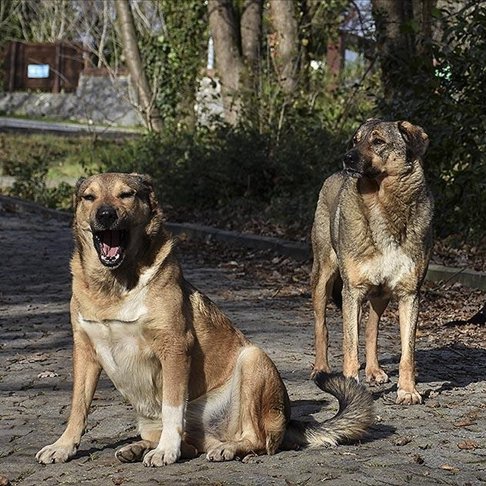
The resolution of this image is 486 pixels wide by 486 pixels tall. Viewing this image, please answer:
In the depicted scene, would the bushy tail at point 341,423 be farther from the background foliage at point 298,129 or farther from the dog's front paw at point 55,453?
the background foliage at point 298,129

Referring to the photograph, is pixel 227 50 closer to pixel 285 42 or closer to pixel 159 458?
pixel 285 42

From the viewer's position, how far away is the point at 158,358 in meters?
5.74

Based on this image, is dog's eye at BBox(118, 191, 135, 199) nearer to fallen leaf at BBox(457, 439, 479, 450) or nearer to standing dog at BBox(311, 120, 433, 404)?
standing dog at BBox(311, 120, 433, 404)

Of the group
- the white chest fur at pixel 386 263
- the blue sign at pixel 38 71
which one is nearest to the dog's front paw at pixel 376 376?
the white chest fur at pixel 386 263

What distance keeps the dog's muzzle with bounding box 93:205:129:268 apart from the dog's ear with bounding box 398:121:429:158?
2.45 meters

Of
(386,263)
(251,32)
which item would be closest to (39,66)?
(251,32)

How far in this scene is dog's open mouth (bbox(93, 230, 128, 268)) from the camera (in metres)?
5.81

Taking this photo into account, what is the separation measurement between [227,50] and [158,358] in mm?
15470

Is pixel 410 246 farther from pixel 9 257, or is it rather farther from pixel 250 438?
pixel 9 257

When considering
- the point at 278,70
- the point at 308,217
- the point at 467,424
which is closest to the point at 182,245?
the point at 308,217

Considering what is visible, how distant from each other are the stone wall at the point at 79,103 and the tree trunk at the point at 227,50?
24.3m

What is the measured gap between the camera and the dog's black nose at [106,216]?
5.67 m

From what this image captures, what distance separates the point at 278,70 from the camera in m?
19.4

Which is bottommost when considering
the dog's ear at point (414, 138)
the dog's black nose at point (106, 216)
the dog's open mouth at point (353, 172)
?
the dog's black nose at point (106, 216)
